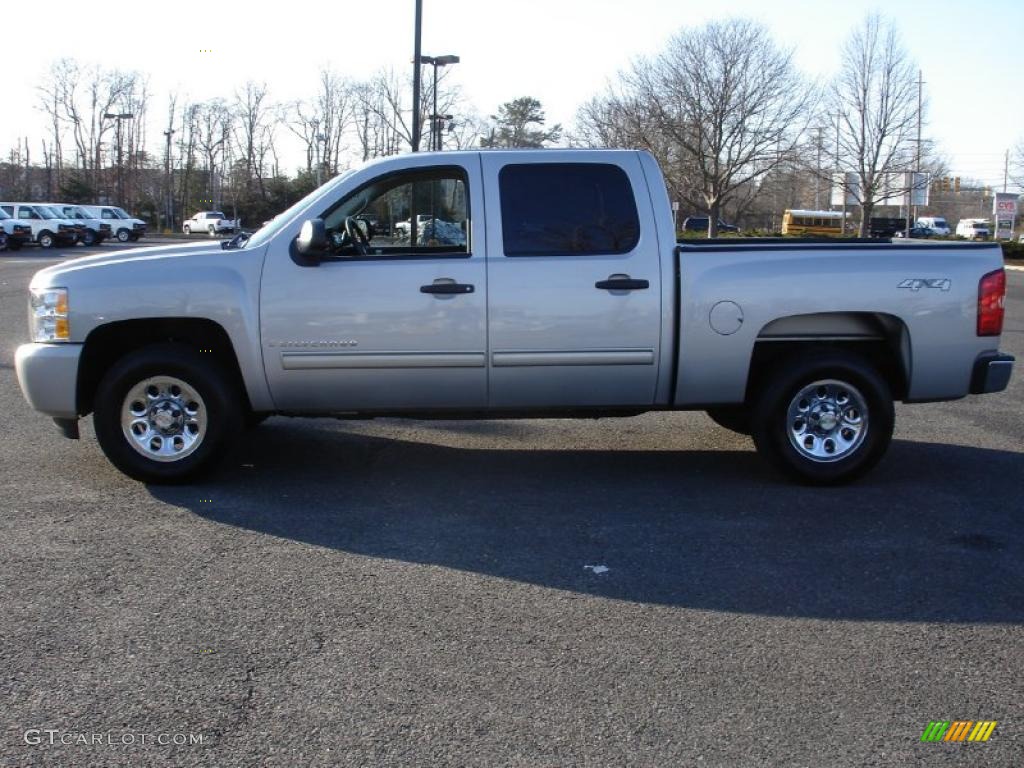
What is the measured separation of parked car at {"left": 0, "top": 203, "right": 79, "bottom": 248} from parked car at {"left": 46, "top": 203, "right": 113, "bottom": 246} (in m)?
0.56

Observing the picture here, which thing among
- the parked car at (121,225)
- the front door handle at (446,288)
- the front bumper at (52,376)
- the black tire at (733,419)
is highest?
the parked car at (121,225)

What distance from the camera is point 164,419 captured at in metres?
6.68

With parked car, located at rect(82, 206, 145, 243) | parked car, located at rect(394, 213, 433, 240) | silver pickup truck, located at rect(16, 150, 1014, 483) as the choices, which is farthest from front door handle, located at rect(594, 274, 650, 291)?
parked car, located at rect(82, 206, 145, 243)

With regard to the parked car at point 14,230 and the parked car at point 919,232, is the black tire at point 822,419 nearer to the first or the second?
the parked car at point 14,230

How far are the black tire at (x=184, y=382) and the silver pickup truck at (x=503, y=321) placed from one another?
0.01m

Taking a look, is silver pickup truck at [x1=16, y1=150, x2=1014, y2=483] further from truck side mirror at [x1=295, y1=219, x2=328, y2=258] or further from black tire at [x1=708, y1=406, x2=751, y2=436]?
black tire at [x1=708, y1=406, x2=751, y2=436]

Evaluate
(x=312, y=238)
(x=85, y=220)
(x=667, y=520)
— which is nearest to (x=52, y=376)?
(x=312, y=238)

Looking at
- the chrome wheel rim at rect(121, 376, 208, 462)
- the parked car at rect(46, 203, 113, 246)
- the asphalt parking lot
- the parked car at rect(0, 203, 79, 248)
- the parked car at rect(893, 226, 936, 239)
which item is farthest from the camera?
the parked car at rect(893, 226, 936, 239)

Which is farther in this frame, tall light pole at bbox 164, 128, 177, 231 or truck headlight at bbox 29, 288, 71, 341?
tall light pole at bbox 164, 128, 177, 231

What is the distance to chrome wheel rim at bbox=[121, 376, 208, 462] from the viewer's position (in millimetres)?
6633

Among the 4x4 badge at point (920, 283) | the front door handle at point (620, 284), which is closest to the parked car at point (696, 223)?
the 4x4 badge at point (920, 283)

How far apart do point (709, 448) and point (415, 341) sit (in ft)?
8.72

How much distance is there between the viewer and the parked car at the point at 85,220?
48.3 metres

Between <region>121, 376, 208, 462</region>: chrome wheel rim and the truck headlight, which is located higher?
the truck headlight
